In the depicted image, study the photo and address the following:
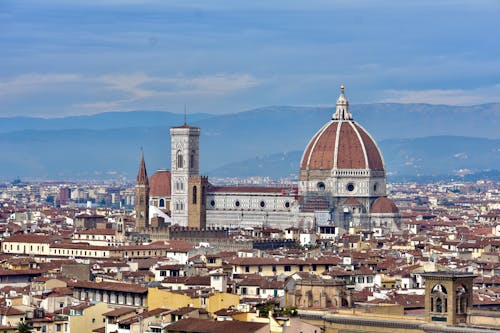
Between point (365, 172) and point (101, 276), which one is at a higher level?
point (365, 172)

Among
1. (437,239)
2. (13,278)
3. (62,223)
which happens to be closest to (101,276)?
(13,278)

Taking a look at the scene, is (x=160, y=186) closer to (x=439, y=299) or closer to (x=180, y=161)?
(x=180, y=161)

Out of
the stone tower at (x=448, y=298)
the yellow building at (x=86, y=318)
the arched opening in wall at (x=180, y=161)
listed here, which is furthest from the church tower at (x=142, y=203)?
the stone tower at (x=448, y=298)

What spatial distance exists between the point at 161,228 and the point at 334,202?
94.8 feet

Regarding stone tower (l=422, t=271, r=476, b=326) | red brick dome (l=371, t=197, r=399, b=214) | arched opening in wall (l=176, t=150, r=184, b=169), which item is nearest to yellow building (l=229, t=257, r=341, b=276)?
stone tower (l=422, t=271, r=476, b=326)

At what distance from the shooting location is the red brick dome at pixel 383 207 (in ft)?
451

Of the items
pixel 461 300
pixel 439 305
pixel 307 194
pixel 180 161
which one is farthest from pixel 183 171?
pixel 461 300

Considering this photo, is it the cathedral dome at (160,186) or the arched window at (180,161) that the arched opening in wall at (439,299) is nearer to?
the arched window at (180,161)

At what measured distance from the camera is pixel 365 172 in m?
144

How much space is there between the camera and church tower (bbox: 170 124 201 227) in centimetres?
14075

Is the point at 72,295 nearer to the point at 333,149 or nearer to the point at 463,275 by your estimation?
the point at 463,275

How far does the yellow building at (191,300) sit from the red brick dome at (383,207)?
8536 cm

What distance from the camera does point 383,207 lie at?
138m

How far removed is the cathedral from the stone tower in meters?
96.4
